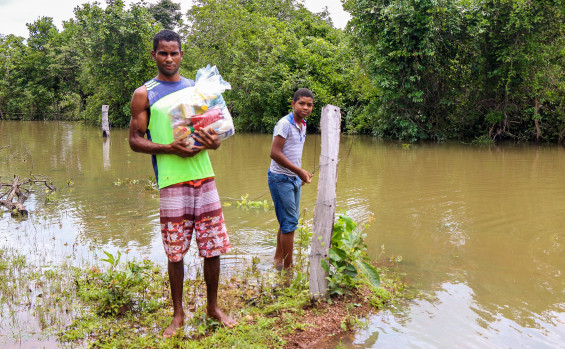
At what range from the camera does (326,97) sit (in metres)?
22.9

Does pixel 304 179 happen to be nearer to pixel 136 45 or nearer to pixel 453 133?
pixel 453 133

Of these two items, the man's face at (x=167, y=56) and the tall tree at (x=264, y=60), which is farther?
the tall tree at (x=264, y=60)

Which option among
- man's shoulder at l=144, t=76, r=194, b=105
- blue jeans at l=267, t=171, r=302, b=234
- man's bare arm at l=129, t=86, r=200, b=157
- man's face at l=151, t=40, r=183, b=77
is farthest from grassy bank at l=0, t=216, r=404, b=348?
man's face at l=151, t=40, r=183, b=77

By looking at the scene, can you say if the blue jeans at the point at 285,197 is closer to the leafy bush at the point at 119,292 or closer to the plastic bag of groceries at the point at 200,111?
the plastic bag of groceries at the point at 200,111

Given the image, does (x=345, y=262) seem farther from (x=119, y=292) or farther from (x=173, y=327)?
(x=119, y=292)

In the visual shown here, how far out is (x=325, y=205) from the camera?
391cm

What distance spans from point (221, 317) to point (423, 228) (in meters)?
4.24

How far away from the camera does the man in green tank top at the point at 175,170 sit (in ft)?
10.5

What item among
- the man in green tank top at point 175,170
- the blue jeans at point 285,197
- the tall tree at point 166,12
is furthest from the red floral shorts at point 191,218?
the tall tree at point 166,12

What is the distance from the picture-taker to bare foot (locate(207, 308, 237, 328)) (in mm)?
3473

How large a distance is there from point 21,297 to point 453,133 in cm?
1928

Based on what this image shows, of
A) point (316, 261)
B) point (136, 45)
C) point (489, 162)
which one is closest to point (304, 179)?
point (316, 261)

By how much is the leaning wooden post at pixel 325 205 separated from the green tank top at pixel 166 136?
114 cm

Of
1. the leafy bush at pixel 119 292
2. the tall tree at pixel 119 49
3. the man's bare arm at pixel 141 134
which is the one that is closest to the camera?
the man's bare arm at pixel 141 134
